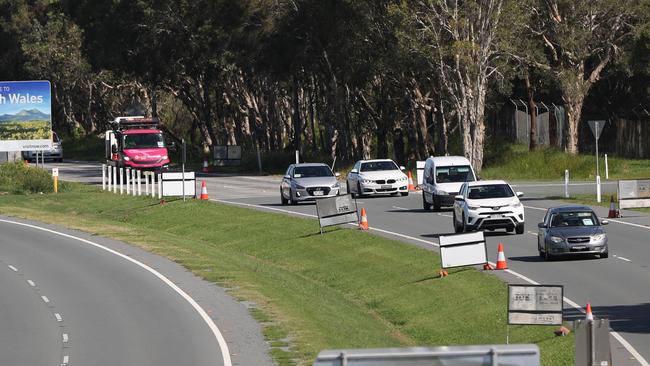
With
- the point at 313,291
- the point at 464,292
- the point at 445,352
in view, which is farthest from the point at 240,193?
the point at 445,352

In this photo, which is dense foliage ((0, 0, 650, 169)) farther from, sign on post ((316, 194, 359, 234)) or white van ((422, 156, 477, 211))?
sign on post ((316, 194, 359, 234))

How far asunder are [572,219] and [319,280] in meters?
6.97

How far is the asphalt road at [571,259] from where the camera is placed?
2372 cm

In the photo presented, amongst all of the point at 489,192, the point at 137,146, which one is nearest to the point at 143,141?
the point at 137,146

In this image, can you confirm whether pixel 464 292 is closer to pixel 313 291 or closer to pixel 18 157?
pixel 313 291

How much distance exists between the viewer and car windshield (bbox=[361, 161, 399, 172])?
173 ft

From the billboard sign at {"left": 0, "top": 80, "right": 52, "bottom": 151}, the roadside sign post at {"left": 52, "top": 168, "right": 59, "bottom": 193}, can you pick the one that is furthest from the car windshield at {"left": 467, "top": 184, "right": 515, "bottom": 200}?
the billboard sign at {"left": 0, "top": 80, "right": 52, "bottom": 151}

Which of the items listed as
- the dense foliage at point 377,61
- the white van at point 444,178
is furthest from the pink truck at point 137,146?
the white van at point 444,178

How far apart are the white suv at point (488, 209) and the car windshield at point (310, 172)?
41.6 ft

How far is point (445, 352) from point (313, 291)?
22677 mm

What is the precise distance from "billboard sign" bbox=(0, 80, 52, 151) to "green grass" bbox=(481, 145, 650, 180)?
77.3ft

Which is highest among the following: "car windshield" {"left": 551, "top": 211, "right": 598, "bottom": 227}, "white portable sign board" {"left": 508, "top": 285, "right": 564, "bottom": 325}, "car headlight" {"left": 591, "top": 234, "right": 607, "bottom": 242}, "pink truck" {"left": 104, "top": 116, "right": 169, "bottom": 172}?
"pink truck" {"left": 104, "top": 116, "right": 169, "bottom": 172}

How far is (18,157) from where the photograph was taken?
7731 centimetres

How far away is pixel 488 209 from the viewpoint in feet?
123
